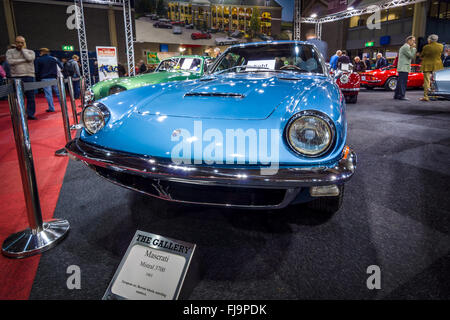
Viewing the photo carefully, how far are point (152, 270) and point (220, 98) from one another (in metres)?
0.96

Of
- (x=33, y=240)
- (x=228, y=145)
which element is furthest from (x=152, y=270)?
(x=33, y=240)

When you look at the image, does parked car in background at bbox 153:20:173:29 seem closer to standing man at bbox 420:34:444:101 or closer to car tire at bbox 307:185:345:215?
standing man at bbox 420:34:444:101

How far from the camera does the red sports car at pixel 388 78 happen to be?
9727mm

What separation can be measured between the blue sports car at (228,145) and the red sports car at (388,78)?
9.76m

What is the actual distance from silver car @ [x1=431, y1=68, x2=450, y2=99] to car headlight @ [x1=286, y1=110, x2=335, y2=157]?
17.9 ft

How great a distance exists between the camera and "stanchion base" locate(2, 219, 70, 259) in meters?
1.51

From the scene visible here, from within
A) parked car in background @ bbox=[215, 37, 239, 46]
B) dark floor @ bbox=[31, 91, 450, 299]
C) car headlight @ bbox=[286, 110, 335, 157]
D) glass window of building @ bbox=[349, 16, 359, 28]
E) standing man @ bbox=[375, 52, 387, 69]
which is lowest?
dark floor @ bbox=[31, 91, 450, 299]

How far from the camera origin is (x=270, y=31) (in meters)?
21.0

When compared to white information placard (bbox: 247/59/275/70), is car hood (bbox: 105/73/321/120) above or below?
below

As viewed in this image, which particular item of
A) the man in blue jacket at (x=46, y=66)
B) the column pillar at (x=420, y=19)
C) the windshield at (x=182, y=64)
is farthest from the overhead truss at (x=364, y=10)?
the man in blue jacket at (x=46, y=66)

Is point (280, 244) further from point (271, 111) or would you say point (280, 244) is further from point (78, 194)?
point (78, 194)

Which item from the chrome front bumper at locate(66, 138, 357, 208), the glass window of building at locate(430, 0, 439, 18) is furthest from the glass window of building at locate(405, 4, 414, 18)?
the chrome front bumper at locate(66, 138, 357, 208)
